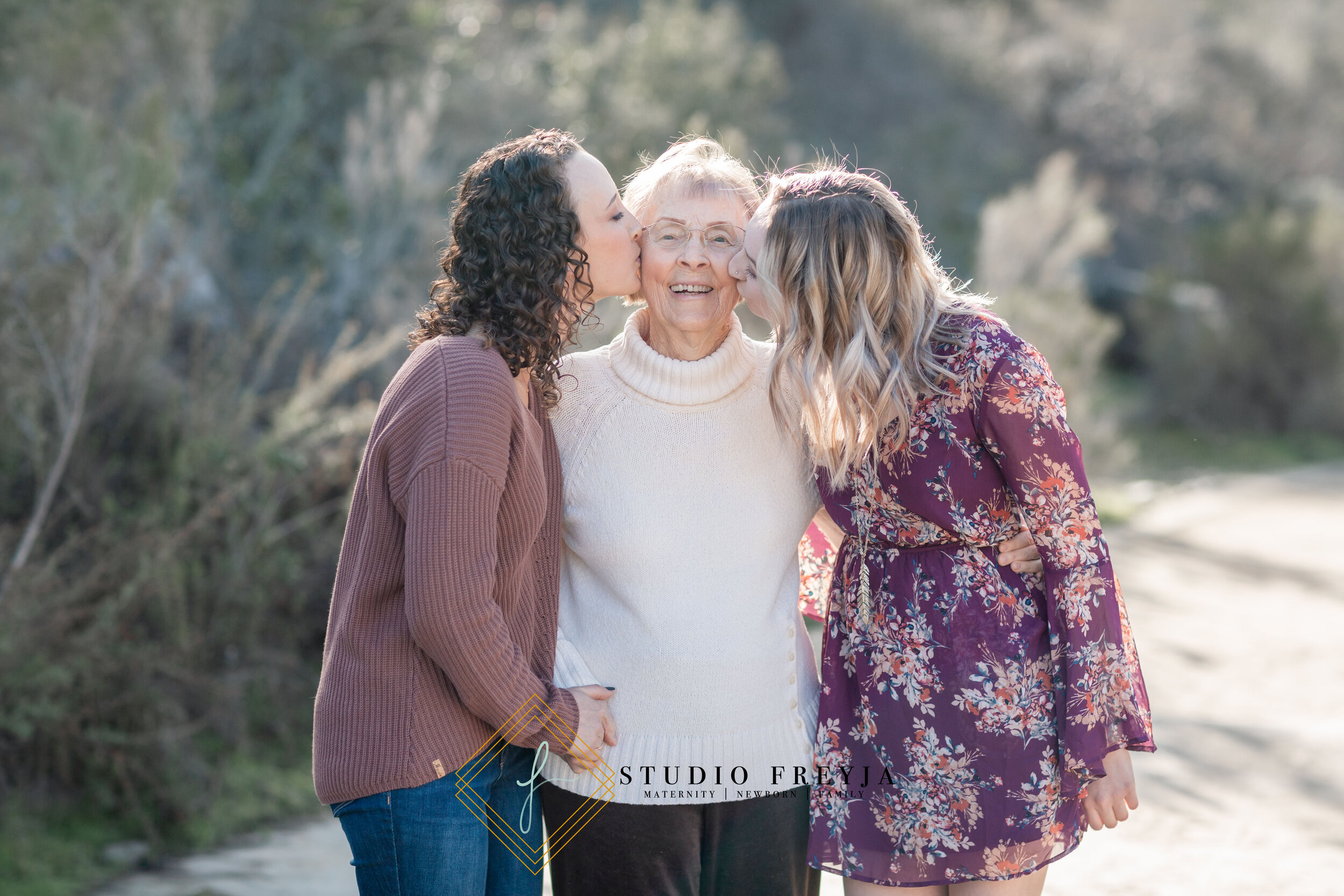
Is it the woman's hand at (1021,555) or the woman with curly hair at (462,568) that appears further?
the woman's hand at (1021,555)

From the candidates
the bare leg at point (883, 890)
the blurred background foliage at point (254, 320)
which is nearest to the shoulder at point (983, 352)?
the bare leg at point (883, 890)

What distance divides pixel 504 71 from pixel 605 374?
6.55 metres

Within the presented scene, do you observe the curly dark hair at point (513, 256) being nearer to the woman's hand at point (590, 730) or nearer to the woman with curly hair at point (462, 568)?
the woman with curly hair at point (462, 568)

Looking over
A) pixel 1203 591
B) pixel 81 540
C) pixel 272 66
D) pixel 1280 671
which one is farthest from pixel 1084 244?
pixel 81 540

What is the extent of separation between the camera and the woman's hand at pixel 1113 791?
75.1 inches

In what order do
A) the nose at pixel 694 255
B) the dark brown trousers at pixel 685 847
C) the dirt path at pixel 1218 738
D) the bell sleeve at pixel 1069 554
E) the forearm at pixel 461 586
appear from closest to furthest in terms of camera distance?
the forearm at pixel 461 586 < the bell sleeve at pixel 1069 554 < the dark brown trousers at pixel 685 847 < the nose at pixel 694 255 < the dirt path at pixel 1218 738

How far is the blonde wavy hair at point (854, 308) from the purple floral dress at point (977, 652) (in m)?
0.05

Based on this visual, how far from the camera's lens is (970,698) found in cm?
196

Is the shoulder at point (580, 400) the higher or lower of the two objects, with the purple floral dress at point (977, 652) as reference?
higher

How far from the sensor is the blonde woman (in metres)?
1.88

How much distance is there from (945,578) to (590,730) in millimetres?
667

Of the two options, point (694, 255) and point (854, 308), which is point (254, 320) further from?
point (854, 308)

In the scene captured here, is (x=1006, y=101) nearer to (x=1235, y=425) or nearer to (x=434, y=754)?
(x=1235, y=425)

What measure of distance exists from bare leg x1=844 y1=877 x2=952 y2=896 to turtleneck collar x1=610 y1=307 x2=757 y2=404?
36.6 inches
